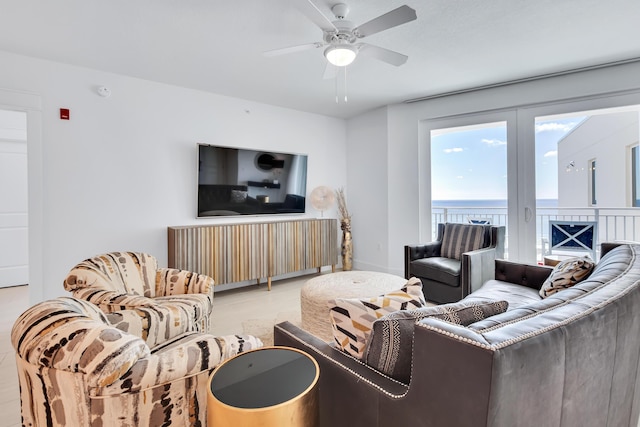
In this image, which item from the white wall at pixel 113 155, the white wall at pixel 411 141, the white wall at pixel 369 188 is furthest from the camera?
the white wall at pixel 369 188

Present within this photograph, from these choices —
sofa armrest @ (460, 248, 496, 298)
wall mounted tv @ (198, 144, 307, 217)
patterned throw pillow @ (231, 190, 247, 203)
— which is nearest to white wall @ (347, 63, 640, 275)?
wall mounted tv @ (198, 144, 307, 217)

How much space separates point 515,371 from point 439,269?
8.64 feet

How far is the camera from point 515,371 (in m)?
0.67

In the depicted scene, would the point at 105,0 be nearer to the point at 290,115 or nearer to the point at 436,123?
the point at 290,115

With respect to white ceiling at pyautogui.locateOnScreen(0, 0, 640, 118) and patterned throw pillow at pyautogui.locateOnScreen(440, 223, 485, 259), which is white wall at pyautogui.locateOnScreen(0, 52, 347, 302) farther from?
patterned throw pillow at pyautogui.locateOnScreen(440, 223, 485, 259)

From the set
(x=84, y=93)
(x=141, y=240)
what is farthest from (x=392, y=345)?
(x=84, y=93)

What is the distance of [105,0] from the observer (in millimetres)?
2053

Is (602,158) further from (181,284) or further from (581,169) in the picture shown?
(181,284)

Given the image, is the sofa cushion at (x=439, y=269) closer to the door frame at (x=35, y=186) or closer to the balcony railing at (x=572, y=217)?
the balcony railing at (x=572, y=217)

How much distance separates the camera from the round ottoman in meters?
2.30

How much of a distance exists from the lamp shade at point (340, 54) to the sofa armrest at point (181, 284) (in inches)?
75.7

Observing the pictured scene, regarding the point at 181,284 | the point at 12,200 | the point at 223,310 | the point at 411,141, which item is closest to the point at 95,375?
the point at 181,284

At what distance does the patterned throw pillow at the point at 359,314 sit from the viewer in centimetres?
112

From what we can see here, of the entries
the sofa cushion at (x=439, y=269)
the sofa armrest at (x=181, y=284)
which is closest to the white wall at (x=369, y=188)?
the sofa cushion at (x=439, y=269)
